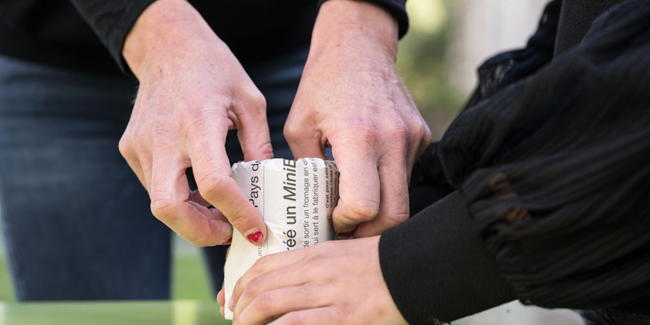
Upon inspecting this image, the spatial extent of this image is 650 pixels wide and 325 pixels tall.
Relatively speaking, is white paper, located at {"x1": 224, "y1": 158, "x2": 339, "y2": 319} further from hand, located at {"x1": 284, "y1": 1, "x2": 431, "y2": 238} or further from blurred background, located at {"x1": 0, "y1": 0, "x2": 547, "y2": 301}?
blurred background, located at {"x1": 0, "y1": 0, "x2": 547, "y2": 301}

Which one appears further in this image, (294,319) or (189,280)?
(189,280)

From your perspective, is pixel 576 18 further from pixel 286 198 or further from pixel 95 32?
pixel 95 32

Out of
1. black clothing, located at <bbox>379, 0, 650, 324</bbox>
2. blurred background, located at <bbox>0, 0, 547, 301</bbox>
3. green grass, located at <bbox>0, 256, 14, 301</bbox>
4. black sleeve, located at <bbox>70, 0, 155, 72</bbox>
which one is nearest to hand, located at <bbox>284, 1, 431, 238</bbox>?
black clothing, located at <bbox>379, 0, 650, 324</bbox>

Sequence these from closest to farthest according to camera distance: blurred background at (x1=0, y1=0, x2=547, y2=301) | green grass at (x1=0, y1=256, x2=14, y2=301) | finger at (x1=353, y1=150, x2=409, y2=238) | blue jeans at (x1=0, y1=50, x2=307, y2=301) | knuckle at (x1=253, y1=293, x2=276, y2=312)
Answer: knuckle at (x1=253, y1=293, x2=276, y2=312) < finger at (x1=353, y1=150, x2=409, y2=238) < blue jeans at (x1=0, y1=50, x2=307, y2=301) < green grass at (x1=0, y1=256, x2=14, y2=301) < blurred background at (x1=0, y1=0, x2=547, y2=301)

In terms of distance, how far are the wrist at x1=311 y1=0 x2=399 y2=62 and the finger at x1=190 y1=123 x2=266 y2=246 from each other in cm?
19

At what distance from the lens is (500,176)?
402 millimetres

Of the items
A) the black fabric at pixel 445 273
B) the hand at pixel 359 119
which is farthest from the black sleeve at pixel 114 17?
the black fabric at pixel 445 273

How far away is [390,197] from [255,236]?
152mm

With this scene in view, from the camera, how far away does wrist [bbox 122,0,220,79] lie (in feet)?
2.00

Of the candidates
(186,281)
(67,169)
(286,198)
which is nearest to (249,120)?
(286,198)

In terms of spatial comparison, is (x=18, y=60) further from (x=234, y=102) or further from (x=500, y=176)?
(x=500, y=176)

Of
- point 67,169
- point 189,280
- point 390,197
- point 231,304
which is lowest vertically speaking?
point 189,280

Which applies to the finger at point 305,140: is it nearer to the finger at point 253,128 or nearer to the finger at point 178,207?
the finger at point 253,128

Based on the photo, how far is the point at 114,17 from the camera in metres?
0.66
